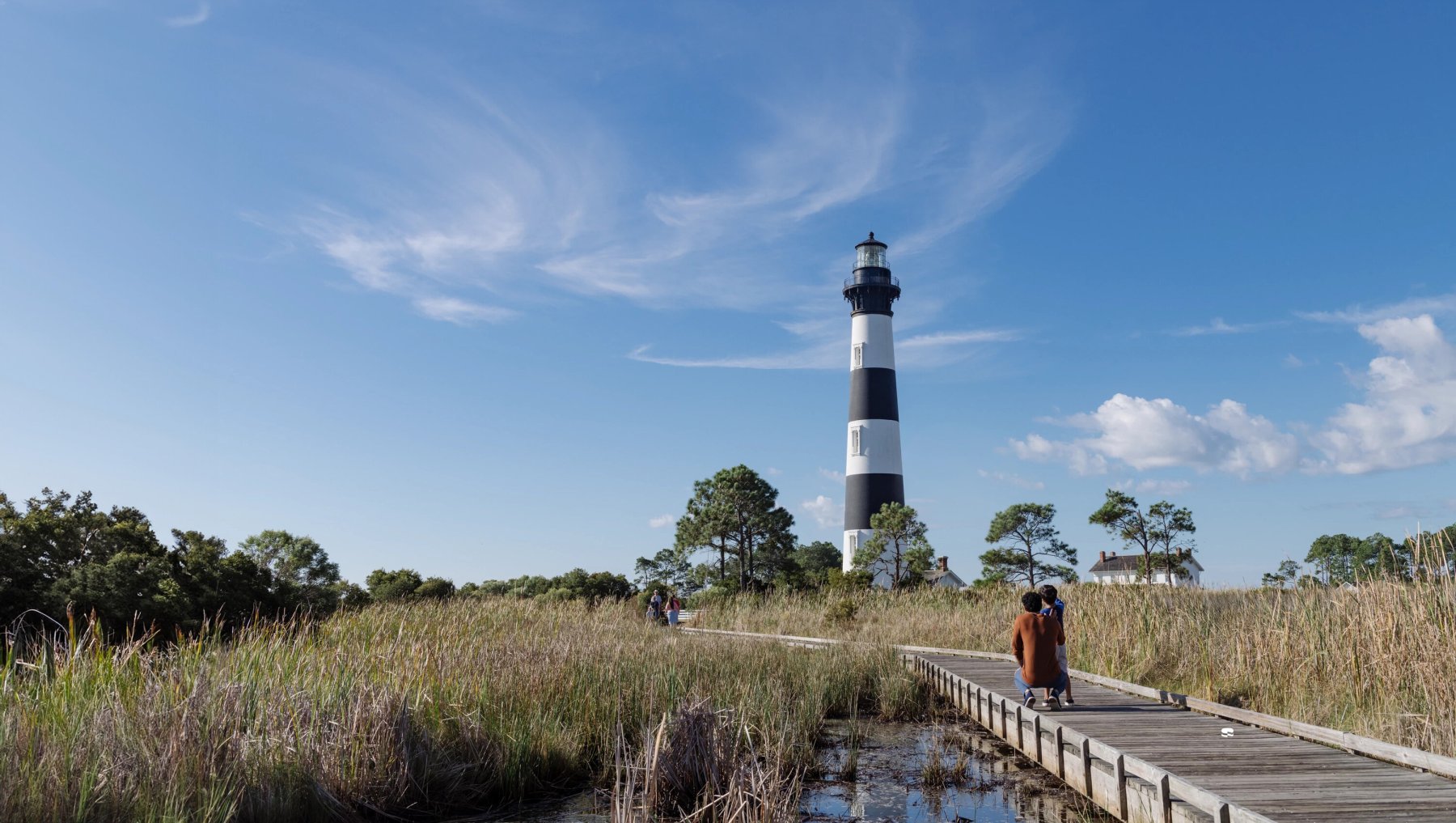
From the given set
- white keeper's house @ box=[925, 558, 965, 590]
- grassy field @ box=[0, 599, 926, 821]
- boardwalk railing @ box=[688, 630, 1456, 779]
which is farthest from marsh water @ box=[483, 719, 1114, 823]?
white keeper's house @ box=[925, 558, 965, 590]

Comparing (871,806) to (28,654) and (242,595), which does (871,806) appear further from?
(242,595)

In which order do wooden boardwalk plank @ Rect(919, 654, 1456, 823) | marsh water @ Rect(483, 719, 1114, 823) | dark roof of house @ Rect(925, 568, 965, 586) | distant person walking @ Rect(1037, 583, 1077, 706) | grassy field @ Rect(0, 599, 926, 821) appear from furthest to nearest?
dark roof of house @ Rect(925, 568, 965, 586) < distant person walking @ Rect(1037, 583, 1077, 706) < marsh water @ Rect(483, 719, 1114, 823) < wooden boardwalk plank @ Rect(919, 654, 1456, 823) < grassy field @ Rect(0, 599, 926, 821)

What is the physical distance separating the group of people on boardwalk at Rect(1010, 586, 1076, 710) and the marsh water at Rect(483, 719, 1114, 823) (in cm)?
71

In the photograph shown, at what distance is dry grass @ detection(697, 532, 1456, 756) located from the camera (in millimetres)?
7902

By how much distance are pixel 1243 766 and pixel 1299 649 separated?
3998 mm

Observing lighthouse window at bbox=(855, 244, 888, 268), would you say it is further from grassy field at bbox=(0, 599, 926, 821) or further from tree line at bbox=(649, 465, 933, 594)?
grassy field at bbox=(0, 599, 926, 821)

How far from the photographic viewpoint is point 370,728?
6770mm

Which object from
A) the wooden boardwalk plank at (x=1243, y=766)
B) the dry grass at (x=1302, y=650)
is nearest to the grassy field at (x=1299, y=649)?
the dry grass at (x=1302, y=650)

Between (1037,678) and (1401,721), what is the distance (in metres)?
2.98

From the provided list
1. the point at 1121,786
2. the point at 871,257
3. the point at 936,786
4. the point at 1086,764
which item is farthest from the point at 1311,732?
the point at 871,257

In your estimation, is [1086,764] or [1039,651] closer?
[1086,764]

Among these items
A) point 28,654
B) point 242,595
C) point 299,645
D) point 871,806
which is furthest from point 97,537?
point 871,806

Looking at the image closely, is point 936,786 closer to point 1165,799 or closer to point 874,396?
point 1165,799

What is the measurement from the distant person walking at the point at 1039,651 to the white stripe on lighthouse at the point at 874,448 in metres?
28.0
